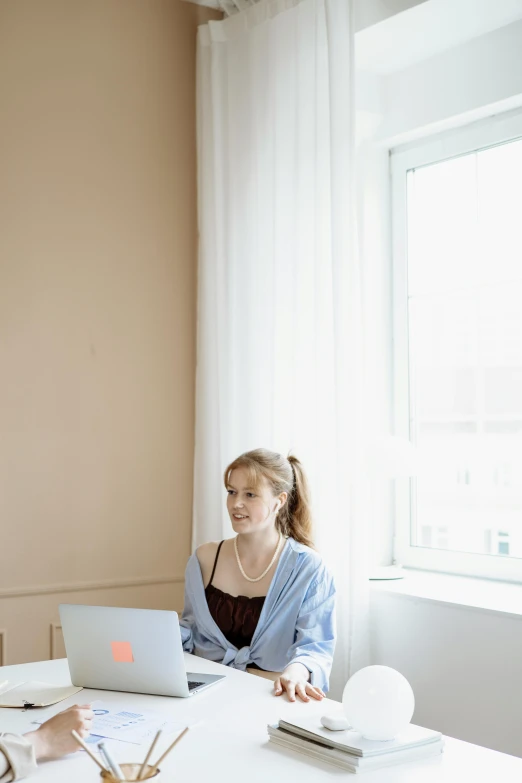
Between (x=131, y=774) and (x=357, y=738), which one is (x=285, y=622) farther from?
(x=131, y=774)

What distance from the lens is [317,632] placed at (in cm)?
254

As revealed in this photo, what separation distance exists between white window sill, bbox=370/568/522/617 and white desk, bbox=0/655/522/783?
943 millimetres

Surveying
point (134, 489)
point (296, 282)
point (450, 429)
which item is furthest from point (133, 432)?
point (450, 429)

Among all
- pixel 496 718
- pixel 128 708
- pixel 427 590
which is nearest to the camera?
pixel 128 708

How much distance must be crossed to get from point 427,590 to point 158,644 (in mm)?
1312

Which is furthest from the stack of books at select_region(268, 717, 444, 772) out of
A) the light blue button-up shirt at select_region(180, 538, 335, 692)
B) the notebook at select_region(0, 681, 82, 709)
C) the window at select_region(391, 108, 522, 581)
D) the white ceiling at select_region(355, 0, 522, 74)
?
the white ceiling at select_region(355, 0, 522, 74)

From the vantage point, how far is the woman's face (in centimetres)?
268

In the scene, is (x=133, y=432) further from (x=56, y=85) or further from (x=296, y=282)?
(x=56, y=85)

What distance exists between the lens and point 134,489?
3621 millimetres

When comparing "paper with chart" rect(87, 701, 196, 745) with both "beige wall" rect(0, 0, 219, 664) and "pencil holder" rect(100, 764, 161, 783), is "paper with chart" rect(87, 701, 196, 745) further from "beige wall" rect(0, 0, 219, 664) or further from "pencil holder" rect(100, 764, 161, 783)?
"beige wall" rect(0, 0, 219, 664)

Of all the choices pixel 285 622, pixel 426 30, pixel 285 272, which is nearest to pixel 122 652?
pixel 285 622

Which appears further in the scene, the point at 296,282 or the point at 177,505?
the point at 177,505

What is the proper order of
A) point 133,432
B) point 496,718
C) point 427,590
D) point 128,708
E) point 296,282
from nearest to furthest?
point 128,708 < point 496,718 < point 427,590 < point 296,282 < point 133,432

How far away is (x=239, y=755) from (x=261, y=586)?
0.98 metres
